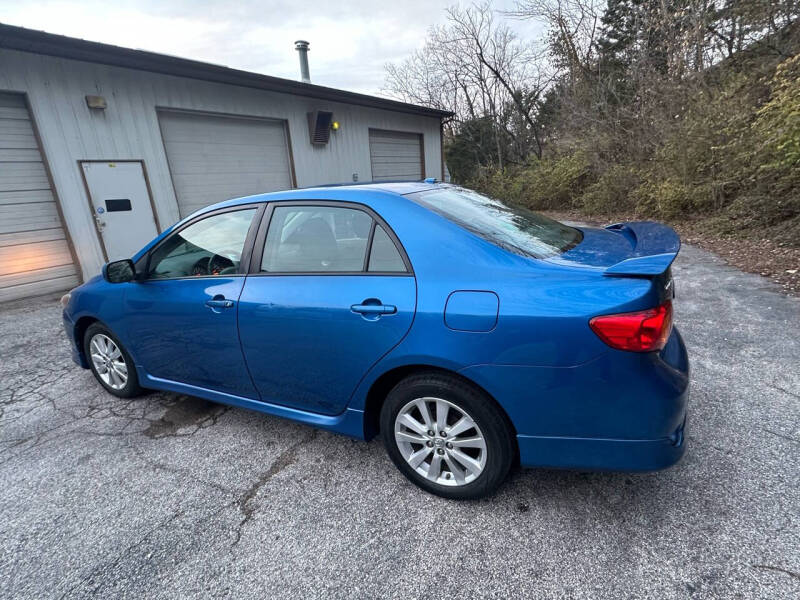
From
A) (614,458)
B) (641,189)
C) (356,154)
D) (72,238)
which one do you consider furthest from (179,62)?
(641,189)

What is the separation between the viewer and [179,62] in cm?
709

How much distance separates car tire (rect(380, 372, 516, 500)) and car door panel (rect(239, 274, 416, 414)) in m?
0.25

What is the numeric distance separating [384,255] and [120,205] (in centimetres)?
686

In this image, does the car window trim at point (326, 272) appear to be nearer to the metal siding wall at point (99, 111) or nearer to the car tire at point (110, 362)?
the car tire at point (110, 362)

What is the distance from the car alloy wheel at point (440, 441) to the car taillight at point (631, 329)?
684 millimetres

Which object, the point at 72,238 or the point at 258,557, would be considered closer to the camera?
the point at 258,557

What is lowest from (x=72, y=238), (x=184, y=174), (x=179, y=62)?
(x=72, y=238)

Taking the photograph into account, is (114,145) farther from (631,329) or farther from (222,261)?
(631,329)

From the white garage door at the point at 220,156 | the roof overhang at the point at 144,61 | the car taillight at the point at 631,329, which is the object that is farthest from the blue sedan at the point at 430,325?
the white garage door at the point at 220,156

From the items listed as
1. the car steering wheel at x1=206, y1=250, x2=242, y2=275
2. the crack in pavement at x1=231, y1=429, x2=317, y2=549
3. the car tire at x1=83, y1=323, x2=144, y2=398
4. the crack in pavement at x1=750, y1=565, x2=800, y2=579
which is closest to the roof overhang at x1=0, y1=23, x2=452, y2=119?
the car tire at x1=83, y1=323, x2=144, y2=398

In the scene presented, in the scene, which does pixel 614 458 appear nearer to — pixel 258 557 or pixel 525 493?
pixel 525 493

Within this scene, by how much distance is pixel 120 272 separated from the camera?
2.91 metres

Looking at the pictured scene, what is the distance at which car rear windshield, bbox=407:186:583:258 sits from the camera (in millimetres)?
2014

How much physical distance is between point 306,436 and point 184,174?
698 centimetres
